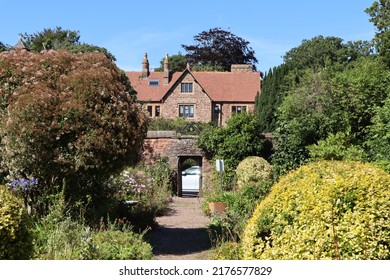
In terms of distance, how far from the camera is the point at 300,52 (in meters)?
60.5

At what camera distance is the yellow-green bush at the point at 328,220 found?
18.2 ft

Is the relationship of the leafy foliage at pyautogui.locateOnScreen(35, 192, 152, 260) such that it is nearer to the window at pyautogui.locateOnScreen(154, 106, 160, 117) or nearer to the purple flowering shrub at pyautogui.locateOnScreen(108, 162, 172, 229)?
the purple flowering shrub at pyautogui.locateOnScreen(108, 162, 172, 229)

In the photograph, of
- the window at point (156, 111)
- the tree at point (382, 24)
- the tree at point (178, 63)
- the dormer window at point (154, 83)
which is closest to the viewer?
the tree at point (382, 24)

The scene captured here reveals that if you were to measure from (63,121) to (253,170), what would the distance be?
1114 cm

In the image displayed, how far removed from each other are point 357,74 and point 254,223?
1581 centimetres

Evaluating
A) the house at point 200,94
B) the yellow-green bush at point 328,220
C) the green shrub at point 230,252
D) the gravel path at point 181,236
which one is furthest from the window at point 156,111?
the yellow-green bush at point 328,220

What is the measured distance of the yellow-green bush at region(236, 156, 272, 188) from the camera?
1975 centimetres

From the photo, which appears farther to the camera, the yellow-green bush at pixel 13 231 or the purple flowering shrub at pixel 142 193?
the purple flowering shrub at pixel 142 193

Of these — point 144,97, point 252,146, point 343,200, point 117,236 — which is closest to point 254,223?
point 343,200

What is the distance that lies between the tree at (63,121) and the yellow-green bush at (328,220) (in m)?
4.61

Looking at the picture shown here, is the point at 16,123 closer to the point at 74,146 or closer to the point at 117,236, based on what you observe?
the point at 74,146

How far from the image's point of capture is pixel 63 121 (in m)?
10.1

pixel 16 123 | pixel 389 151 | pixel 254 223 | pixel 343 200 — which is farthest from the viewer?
pixel 389 151

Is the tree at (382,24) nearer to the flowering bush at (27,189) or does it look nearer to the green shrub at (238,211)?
the green shrub at (238,211)
